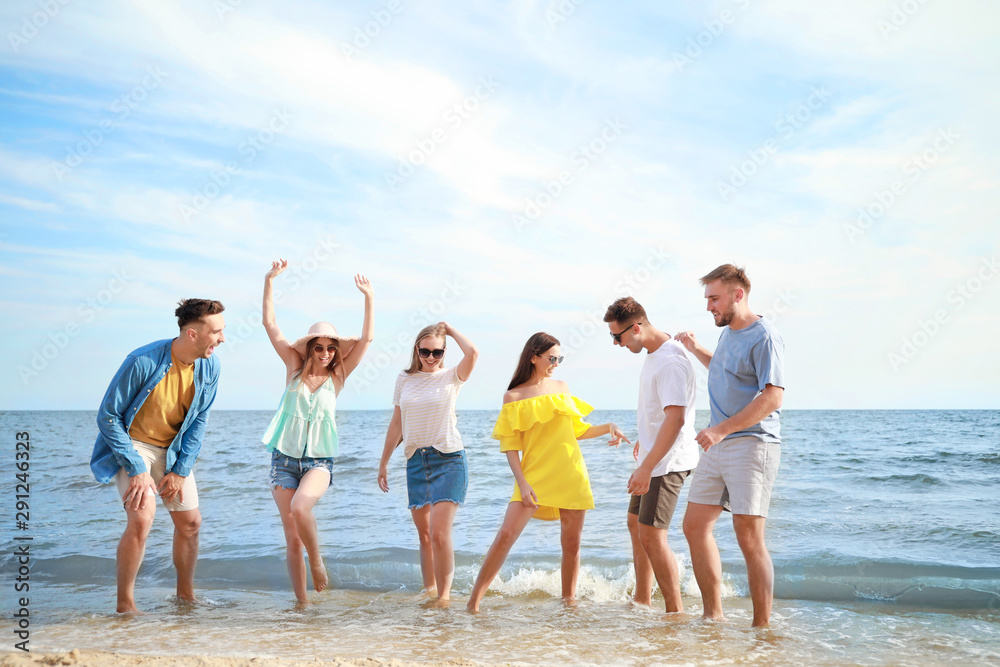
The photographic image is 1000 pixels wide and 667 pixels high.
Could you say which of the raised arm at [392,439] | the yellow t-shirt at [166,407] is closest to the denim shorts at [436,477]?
the raised arm at [392,439]

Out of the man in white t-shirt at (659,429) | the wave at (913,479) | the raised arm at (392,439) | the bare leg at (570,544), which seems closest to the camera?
the man in white t-shirt at (659,429)

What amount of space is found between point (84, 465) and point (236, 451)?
3914mm

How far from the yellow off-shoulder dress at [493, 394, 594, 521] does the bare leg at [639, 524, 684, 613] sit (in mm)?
456

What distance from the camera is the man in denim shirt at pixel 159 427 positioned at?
441 cm

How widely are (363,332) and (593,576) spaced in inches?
132

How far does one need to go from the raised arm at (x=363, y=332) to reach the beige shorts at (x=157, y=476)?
137cm

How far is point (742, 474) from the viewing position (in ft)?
13.0

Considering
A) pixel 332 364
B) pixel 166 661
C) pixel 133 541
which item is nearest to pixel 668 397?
pixel 332 364

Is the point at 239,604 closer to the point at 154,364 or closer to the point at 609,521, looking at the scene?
the point at 154,364

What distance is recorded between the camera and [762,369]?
154 inches

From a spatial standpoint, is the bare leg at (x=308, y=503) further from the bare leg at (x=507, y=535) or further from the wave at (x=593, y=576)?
A: the wave at (x=593, y=576)

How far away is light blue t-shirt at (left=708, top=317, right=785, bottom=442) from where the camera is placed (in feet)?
12.8

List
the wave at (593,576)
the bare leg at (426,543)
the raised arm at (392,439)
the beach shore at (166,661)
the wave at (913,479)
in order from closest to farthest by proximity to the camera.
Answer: the beach shore at (166,661) < the bare leg at (426,543) < the raised arm at (392,439) < the wave at (593,576) < the wave at (913,479)

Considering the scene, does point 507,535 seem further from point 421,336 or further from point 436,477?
point 421,336
